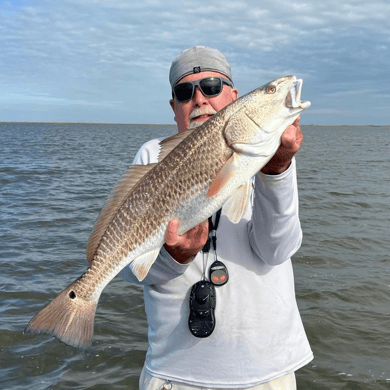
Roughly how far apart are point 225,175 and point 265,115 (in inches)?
16.1

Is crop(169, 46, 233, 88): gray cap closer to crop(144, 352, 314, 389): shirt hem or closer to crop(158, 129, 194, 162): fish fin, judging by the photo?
crop(158, 129, 194, 162): fish fin

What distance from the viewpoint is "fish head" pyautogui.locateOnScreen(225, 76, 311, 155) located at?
239cm

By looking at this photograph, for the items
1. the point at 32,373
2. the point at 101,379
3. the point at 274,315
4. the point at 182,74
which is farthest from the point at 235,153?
the point at 32,373

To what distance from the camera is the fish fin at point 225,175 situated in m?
2.44

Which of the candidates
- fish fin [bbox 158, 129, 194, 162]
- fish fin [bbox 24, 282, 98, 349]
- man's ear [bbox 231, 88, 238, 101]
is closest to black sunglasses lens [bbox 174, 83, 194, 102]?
man's ear [bbox 231, 88, 238, 101]

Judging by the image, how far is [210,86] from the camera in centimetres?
349

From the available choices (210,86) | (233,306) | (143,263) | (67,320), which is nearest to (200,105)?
(210,86)

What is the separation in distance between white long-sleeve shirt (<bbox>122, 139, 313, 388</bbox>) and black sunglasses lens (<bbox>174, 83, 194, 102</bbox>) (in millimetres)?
1128

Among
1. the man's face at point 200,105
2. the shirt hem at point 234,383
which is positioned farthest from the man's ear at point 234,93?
the shirt hem at point 234,383

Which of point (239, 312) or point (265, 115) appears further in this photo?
point (239, 312)

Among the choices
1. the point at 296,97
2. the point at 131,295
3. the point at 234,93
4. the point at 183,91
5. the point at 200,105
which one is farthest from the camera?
the point at 131,295

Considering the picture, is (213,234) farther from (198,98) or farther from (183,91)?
(183,91)

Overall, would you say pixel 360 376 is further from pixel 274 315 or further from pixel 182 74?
pixel 182 74

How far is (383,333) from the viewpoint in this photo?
249 inches
